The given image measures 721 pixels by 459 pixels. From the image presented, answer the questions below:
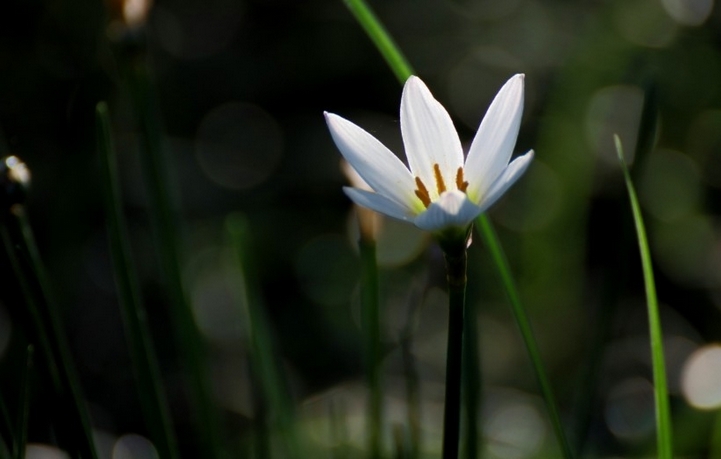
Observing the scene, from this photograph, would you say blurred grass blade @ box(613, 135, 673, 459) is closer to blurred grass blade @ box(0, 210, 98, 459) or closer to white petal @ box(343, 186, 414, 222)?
white petal @ box(343, 186, 414, 222)

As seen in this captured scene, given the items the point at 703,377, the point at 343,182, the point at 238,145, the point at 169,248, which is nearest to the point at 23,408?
the point at 169,248

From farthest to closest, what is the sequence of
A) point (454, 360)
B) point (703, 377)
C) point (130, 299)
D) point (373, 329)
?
1. point (703, 377)
2. point (373, 329)
3. point (130, 299)
4. point (454, 360)

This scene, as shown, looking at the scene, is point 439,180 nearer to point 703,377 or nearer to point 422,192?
point 422,192

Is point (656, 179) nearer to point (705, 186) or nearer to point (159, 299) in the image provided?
point (705, 186)

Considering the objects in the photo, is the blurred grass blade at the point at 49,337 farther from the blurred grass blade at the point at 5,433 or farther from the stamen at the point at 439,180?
the stamen at the point at 439,180

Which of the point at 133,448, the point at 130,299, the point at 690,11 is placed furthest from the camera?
the point at 690,11

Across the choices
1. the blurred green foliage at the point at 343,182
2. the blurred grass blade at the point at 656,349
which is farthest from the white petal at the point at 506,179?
the blurred green foliage at the point at 343,182
